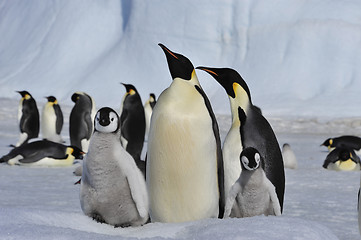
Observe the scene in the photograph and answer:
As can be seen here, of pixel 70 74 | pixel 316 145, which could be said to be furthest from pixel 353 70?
pixel 70 74

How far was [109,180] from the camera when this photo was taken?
7.02ft

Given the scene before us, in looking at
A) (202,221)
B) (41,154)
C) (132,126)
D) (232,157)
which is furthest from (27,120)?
(202,221)

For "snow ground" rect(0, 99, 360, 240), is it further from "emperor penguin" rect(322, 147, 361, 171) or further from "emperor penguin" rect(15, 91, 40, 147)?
"emperor penguin" rect(15, 91, 40, 147)

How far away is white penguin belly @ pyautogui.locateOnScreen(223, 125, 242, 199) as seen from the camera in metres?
2.98

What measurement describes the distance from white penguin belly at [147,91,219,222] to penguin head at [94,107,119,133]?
46 cm

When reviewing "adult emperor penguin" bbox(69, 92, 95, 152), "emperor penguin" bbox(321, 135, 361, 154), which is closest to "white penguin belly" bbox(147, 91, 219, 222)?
"adult emperor penguin" bbox(69, 92, 95, 152)

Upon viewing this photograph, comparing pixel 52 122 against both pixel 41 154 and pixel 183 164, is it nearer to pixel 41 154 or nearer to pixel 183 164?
pixel 41 154

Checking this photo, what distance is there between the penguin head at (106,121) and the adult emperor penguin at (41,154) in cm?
384

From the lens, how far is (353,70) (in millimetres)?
16344

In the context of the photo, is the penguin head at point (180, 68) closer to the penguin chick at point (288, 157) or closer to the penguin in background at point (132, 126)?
the penguin chick at point (288, 157)

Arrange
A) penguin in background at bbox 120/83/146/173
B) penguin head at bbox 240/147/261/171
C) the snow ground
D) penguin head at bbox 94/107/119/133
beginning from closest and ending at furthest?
the snow ground, penguin head at bbox 94/107/119/133, penguin head at bbox 240/147/261/171, penguin in background at bbox 120/83/146/173

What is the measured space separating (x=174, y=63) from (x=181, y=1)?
604 inches

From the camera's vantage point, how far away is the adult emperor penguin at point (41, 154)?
586 cm

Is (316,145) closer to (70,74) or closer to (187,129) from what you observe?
(187,129)
